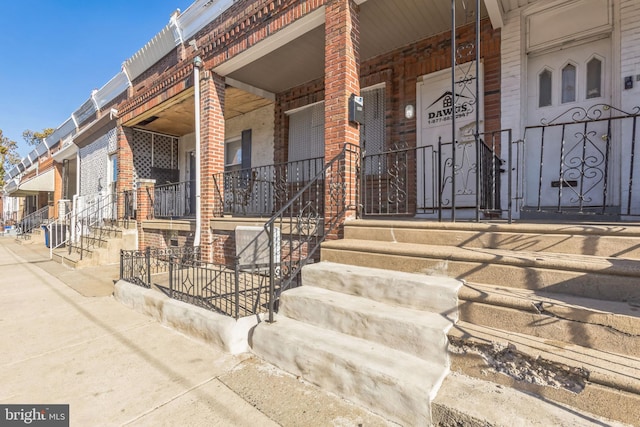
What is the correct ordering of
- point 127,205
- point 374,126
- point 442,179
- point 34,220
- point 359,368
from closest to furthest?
point 359,368 < point 442,179 < point 374,126 < point 127,205 < point 34,220

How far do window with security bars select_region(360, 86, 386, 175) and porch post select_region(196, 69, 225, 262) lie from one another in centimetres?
289

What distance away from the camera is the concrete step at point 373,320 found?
6.72 feet

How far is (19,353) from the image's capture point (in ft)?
9.74

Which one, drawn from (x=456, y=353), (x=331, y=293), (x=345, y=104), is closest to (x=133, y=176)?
(x=345, y=104)

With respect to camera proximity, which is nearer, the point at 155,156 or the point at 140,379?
the point at 140,379

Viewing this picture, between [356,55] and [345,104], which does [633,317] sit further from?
[356,55]

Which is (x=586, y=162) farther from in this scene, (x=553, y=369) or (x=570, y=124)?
(x=553, y=369)

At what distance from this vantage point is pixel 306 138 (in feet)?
23.4

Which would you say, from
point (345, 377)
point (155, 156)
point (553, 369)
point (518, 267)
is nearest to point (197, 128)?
point (155, 156)

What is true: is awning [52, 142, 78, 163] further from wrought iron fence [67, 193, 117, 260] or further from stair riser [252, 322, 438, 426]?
stair riser [252, 322, 438, 426]

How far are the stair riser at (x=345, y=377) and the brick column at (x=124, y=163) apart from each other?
8318mm

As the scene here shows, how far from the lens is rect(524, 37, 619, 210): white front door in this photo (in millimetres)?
3957

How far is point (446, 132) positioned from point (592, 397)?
4.20 metres

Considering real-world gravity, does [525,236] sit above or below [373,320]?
above
